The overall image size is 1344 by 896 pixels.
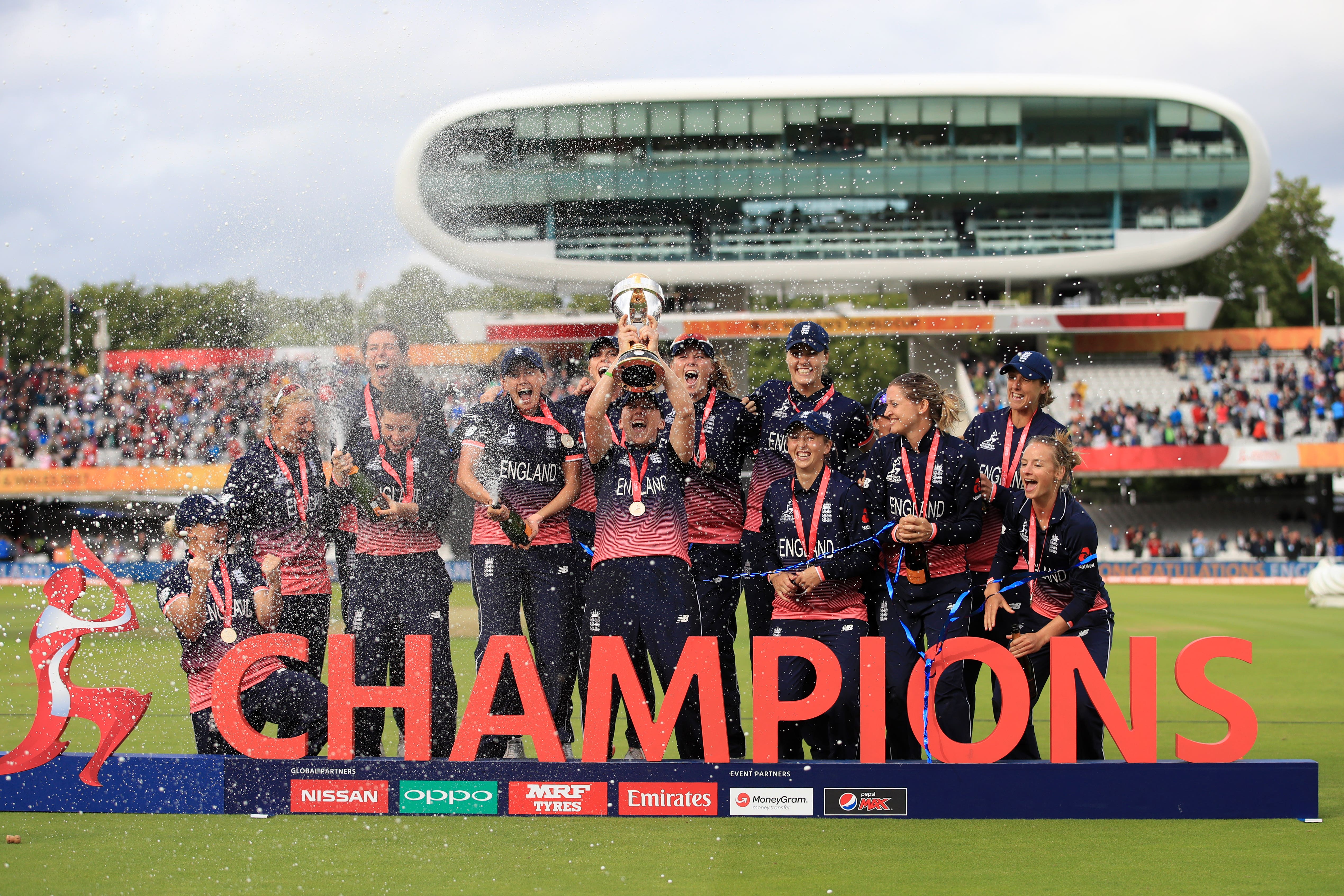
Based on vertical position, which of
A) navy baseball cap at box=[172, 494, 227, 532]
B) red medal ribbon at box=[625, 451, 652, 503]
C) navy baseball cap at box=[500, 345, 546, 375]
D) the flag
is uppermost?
the flag

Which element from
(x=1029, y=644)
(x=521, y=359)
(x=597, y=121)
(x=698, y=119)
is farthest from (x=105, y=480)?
(x=1029, y=644)

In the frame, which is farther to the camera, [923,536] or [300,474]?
[300,474]

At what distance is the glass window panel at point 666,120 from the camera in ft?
133

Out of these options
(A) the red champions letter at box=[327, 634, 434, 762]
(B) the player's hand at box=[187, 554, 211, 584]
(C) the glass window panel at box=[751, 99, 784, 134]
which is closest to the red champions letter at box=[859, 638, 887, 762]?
(A) the red champions letter at box=[327, 634, 434, 762]

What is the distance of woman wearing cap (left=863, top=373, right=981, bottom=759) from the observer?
246 inches

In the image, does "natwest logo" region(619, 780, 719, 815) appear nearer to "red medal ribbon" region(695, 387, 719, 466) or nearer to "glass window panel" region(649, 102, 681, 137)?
"red medal ribbon" region(695, 387, 719, 466)

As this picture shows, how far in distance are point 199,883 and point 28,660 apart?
9540mm

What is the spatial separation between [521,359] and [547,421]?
383mm

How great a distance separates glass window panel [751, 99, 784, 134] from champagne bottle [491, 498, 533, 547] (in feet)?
119

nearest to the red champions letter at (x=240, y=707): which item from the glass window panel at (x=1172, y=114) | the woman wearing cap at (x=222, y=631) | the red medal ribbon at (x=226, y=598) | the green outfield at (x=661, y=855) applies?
the woman wearing cap at (x=222, y=631)

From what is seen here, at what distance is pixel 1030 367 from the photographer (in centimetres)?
664

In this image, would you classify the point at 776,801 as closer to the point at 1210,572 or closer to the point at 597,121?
the point at 1210,572

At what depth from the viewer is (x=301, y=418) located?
273 inches

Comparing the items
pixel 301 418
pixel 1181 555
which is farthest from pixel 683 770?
pixel 1181 555
